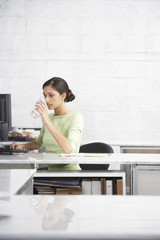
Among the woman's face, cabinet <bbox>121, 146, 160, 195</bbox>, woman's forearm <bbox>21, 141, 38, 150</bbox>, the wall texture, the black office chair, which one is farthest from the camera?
the wall texture

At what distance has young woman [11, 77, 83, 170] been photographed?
257 cm

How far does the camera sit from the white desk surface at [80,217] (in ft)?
2.35

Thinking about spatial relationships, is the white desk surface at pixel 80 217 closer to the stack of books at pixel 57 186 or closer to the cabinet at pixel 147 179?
the stack of books at pixel 57 186

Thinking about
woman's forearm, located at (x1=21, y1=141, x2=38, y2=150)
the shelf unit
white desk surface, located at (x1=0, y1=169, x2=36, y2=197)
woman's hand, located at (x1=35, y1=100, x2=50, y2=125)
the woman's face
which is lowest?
the shelf unit

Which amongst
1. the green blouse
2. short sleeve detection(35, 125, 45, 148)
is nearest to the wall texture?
short sleeve detection(35, 125, 45, 148)

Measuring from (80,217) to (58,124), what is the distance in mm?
1971

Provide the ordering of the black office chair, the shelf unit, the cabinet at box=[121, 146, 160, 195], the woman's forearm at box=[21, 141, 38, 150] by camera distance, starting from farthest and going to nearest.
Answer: the cabinet at box=[121, 146, 160, 195] → the black office chair → the woman's forearm at box=[21, 141, 38, 150] → the shelf unit

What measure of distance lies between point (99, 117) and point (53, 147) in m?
2.18

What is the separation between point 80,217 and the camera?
84 cm

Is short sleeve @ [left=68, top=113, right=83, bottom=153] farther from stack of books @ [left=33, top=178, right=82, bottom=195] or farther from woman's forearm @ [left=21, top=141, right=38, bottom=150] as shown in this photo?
woman's forearm @ [left=21, top=141, right=38, bottom=150]

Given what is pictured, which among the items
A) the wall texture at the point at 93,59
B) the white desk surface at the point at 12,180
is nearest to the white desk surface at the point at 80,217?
the white desk surface at the point at 12,180

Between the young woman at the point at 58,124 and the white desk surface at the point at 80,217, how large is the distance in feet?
4.94

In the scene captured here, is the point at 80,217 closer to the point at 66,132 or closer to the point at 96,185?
the point at 96,185

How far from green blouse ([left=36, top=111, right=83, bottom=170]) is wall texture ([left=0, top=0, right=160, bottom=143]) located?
2.09 meters
